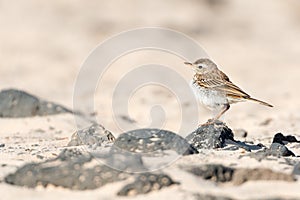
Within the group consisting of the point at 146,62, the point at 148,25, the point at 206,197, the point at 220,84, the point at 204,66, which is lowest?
the point at 206,197

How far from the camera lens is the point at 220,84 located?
8844 mm

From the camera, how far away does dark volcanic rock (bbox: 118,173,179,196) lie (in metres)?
5.80

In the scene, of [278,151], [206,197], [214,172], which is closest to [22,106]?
[278,151]

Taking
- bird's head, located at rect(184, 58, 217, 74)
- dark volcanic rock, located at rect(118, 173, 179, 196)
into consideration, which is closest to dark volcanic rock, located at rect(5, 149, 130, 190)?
dark volcanic rock, located at rect(118, 173, 179, 196)

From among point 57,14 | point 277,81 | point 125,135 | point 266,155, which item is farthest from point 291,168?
point 57,14

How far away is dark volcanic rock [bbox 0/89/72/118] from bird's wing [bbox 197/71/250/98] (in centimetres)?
283

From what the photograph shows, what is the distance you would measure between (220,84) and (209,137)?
1320 mm

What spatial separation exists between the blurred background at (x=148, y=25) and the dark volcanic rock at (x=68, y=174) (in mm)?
7051

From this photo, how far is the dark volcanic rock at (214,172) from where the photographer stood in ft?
19.9

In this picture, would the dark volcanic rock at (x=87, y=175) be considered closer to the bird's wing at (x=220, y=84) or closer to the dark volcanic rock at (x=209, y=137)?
the dark volcanic rock at (x=209, y=137)

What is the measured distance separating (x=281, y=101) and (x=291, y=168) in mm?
7173

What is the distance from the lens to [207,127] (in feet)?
25.8

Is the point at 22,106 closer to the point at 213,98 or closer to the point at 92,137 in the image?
the point at 92,137

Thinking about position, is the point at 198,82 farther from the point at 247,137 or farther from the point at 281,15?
the point at 281,15
